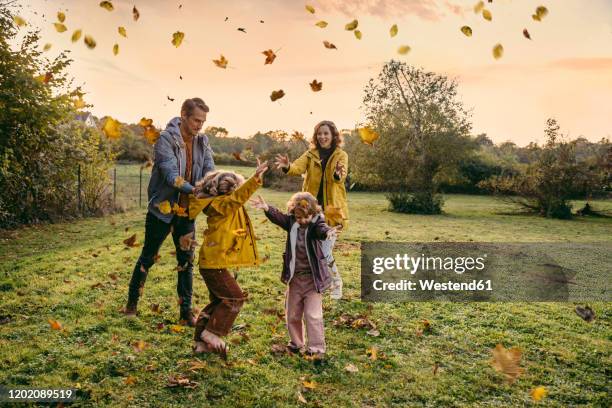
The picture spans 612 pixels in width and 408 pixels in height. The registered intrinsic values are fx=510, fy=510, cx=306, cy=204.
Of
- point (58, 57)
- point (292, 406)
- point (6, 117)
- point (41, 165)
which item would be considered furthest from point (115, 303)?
point (58, 57)

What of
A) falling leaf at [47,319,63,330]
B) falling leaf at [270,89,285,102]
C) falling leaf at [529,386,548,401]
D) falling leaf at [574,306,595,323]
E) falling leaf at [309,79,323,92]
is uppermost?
falling leaf at [309,79,323,92]

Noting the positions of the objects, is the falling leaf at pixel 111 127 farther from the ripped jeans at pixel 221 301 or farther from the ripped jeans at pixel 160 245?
the ripped jeans at pixel 221 301

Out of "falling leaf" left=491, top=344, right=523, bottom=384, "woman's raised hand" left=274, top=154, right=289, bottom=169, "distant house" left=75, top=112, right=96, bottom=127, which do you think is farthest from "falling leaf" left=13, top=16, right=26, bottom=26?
"falling leaf" left=491, top=344, right=523, bottom=384

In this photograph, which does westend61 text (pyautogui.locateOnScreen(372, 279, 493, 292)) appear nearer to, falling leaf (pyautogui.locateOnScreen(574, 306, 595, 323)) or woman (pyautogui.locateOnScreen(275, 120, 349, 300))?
falling leaf (pyautogui.locateOnScreen(574, 306, 595, 323))

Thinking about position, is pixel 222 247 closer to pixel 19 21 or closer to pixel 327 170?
pixel 327 170

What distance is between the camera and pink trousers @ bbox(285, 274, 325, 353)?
173 inches

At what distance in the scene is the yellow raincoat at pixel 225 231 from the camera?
13.8ft

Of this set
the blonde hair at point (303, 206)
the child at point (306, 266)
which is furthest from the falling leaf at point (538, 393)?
the blonde hair at point (303, 206)

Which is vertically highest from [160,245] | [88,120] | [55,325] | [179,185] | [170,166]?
[88,120]

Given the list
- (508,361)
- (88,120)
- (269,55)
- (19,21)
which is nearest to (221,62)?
(269,55)

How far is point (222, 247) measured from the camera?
422cm

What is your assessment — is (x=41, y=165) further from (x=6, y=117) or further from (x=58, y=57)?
(x=58, y=57)

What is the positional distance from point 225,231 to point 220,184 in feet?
1.31

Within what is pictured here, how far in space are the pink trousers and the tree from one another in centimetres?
1691
